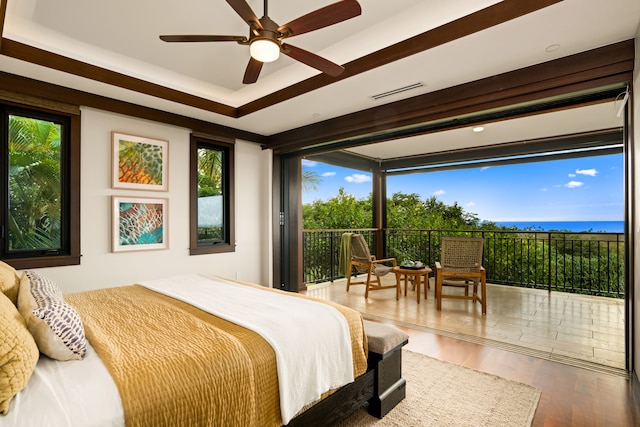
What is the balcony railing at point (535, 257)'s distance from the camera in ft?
17.0

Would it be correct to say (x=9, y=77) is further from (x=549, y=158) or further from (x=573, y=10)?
(x=549, y=158)

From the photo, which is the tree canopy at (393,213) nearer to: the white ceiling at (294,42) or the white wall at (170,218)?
the white wall at (170,218)

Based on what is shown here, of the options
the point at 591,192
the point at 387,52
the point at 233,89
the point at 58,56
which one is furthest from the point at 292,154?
the point at 591,192

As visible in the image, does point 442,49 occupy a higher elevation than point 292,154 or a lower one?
higher

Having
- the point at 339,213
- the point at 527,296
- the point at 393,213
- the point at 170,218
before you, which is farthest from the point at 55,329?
the point at 393,213

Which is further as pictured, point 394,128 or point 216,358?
point 394,128

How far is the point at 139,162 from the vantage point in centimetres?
360

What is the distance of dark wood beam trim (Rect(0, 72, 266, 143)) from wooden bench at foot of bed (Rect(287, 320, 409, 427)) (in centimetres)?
317

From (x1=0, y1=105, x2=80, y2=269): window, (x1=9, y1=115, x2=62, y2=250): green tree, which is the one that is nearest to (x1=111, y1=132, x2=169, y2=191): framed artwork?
(x1=0, y1=105, x2=80, y2=269): window

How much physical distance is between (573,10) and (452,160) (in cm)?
439

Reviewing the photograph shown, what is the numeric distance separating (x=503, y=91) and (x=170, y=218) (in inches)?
142

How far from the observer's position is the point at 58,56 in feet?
8.89

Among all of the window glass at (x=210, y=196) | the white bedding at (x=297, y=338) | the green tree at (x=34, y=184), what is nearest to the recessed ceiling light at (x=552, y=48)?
the white bedding at (x=297, y=338)

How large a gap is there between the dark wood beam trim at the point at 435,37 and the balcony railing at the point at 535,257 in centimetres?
322
